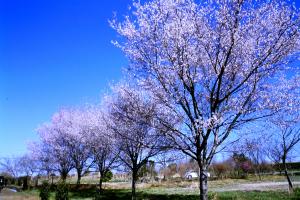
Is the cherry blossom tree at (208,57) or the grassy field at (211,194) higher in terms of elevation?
the cherry blossom tree at (208,57)

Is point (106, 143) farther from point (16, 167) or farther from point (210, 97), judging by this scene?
point (16, 167)

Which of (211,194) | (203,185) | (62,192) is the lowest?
(211,194)

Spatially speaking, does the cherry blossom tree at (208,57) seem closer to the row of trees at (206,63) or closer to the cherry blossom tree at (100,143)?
the row of trees at (206,63)

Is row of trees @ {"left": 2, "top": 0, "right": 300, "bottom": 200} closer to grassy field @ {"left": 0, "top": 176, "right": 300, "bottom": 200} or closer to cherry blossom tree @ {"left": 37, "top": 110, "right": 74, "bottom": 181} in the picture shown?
grassy field @ {"left": 0, "top": 176, "right": 300, "bottom": 200}

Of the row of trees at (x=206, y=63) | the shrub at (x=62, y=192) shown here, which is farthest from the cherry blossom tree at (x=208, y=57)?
the shrub at (x=62, y=192)

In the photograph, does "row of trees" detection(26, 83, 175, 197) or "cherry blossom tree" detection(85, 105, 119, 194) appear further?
"cherry blossom tree" detection(85, 105, 119, 194)

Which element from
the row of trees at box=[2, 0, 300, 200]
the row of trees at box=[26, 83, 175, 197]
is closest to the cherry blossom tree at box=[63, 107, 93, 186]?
the row of trees at box=[26, 83, 175, 197]

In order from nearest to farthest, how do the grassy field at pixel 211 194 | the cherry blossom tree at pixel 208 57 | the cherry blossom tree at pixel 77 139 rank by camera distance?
1. the cherry blossom tree at pixel 208 57
2. the grassy field at pixel 211 194
3. the cherry blossom tree at pixel 77 139

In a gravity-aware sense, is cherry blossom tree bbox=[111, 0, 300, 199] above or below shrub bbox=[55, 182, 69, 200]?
above

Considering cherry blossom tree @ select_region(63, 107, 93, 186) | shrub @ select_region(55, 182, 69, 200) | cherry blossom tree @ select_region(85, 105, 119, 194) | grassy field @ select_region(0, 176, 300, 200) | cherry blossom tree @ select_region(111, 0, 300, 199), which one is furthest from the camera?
cherry blossom tree @ select_region(63, 107, 93, 186)

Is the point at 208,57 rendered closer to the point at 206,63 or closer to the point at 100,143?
the point at 206,63

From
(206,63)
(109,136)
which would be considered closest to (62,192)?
(109,136)

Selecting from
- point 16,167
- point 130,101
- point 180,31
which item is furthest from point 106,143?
point 16,167

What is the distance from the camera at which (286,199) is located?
672 inches
